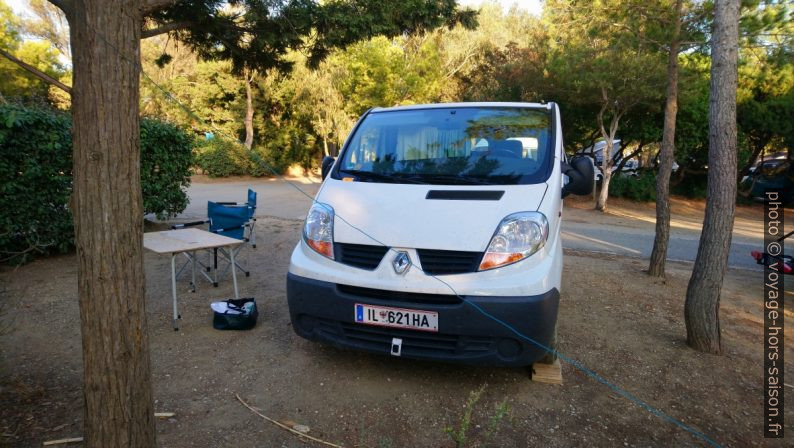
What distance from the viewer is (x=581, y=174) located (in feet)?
12.3

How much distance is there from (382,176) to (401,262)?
0.98 meters

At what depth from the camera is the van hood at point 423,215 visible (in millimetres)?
3104

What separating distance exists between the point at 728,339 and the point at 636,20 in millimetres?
5680

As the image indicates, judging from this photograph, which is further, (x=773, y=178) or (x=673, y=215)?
(x=773, y=178)

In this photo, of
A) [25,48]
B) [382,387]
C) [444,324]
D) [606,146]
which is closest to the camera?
[444,324]

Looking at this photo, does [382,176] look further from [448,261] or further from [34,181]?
[34,181]

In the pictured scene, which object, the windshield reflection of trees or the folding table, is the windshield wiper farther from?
the folding table

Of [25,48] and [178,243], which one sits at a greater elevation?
[25,48]

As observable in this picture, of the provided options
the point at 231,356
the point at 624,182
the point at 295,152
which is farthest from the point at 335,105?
the point at 231,356

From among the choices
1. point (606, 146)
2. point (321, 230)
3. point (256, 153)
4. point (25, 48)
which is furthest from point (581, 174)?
point (25, 48)

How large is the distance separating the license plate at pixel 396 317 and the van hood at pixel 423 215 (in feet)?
1.40

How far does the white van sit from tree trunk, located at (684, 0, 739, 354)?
1291 millimetres

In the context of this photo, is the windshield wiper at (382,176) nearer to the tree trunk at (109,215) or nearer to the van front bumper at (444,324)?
the van front bumper at (444,324)

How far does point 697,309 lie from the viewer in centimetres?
412
